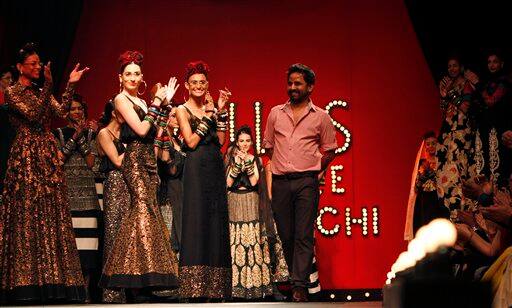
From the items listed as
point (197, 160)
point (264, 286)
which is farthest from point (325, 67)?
point (197, 160)

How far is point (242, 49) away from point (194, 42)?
1.68ft

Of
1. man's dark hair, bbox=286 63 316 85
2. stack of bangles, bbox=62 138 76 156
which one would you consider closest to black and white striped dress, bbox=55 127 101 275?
stack of bangles, bbox=62 138 76 156

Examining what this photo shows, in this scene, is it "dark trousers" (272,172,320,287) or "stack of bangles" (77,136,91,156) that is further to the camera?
"stack of bangles" (77,136,91,156)

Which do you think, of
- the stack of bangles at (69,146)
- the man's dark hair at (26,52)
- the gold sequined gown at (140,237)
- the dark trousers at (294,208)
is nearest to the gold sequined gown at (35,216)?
the man's dark hair at (26,52)

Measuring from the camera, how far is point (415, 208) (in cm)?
816

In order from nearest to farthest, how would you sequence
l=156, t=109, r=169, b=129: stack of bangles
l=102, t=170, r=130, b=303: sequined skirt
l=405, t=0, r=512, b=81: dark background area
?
l=156, t=109, r=169, b=129: stack of bangles
l=102, t=170, r=130, b=303: sequined skirt
l=405, t=0, r=512, b=81: dark background area

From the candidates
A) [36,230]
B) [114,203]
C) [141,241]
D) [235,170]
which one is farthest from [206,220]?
[235,170]

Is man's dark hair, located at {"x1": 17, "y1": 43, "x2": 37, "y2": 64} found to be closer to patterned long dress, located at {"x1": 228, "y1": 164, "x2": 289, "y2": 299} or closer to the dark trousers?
the dark trousers

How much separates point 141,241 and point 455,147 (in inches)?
136

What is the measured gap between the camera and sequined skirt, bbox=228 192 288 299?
7.00m

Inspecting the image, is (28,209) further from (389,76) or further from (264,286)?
(389,76)

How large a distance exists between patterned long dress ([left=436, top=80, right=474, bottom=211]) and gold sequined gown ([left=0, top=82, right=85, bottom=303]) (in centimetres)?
360

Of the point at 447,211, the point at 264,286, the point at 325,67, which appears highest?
the point at 325,67

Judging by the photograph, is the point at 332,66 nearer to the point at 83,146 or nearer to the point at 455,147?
the point at 455,147
